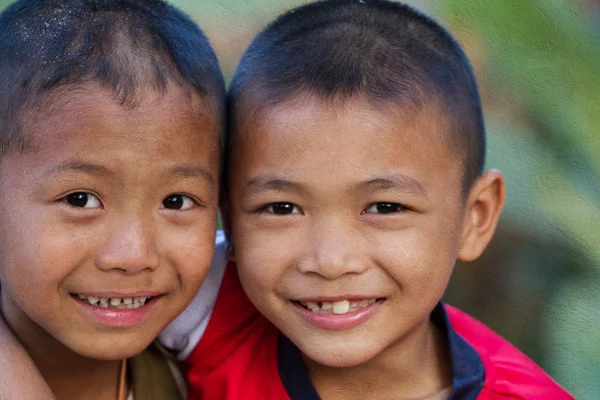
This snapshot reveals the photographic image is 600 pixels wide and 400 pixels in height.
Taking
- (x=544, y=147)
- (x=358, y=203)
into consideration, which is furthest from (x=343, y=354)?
(x=544, y=147)

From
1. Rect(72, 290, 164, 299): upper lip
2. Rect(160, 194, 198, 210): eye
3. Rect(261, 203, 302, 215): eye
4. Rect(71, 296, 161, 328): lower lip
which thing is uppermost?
Rect(160, 194, 198, 210): eye

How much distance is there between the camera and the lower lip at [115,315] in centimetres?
165

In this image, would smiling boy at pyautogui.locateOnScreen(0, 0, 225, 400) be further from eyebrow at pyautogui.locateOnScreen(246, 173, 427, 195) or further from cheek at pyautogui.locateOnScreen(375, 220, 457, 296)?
cheek at pyautogui.locateOnScreen(375, 220, 457, 296)

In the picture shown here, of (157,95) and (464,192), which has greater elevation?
(157,95)

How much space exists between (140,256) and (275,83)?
457mm

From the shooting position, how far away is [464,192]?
1.79 m

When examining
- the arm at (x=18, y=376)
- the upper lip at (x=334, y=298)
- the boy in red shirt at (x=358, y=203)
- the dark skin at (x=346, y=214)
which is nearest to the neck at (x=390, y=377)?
the boy in red shirt at (x=358, y=203)

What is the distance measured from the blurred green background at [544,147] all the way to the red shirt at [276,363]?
1.50 feet

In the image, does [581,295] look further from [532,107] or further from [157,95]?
[157,95]

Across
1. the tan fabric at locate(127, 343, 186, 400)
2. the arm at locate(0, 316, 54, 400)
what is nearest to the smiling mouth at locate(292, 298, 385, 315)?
the tan fabric at locate(127, 343, 186, 400)

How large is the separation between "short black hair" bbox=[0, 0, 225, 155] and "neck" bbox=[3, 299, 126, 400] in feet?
1.46

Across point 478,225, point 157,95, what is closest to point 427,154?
point 478,225

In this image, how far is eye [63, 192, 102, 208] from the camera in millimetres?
1577

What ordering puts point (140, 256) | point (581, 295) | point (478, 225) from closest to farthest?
point (140, 256)
point (478, 225)
point (581, 295)
